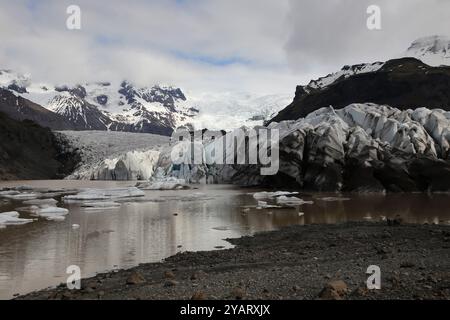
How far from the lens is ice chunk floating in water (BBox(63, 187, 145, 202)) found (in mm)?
38100

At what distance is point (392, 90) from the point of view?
10538cm

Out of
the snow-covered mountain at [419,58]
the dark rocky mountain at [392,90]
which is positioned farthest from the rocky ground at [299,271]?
the snow-covered mountain at [419,58]

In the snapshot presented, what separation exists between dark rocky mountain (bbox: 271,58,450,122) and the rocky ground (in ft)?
274

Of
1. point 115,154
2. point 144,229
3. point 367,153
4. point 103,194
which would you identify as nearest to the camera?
point 144,229

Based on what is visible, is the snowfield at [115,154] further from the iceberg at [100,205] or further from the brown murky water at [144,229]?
the iceberg at [100,205]

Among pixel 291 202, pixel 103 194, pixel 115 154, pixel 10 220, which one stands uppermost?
pixel 115 154

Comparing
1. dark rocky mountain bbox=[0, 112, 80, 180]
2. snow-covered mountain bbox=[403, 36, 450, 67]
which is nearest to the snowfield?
dark rocky mountain bbox=[0, 112, 80, 180]

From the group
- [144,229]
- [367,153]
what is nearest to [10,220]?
[144,229]

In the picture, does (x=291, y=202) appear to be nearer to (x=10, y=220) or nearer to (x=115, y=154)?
(x=10, y=220)

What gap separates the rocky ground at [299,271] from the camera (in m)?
8.48

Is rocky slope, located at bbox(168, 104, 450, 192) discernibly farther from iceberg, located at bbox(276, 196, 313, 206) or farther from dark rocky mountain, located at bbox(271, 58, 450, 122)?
dark rocky mountain, located at bbox(271, 58, 450, 122)

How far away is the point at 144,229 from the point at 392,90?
9412 centimetres

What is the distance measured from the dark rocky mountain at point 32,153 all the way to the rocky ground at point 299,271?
7888 centimetres
